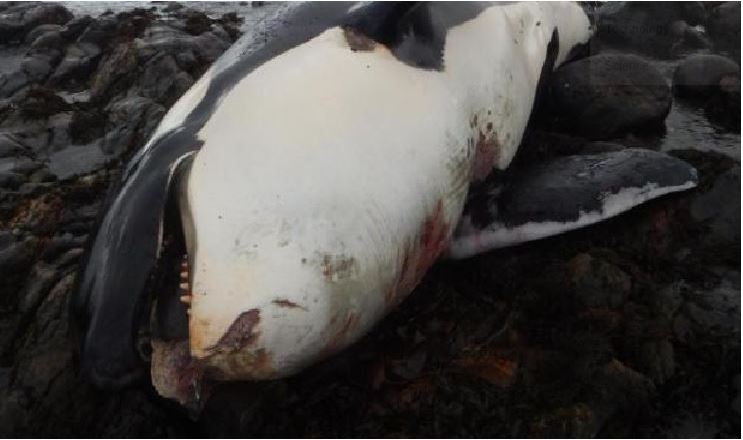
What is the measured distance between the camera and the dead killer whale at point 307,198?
2859 mm

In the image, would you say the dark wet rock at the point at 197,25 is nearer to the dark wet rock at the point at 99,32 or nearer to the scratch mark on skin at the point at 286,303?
the dark wet rock at the point at 99,32

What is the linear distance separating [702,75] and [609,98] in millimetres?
1704

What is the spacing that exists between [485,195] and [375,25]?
4.36 feet

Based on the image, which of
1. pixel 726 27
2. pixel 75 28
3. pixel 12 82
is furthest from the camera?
pixel 75 28

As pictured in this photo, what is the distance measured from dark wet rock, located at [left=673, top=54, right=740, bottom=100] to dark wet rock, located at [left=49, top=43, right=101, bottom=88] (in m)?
7.32

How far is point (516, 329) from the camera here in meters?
3.83

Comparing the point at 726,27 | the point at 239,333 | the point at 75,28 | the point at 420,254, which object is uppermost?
the point at 239,333

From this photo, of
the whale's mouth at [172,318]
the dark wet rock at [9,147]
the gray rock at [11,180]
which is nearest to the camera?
the whale's mouth at [172,318]

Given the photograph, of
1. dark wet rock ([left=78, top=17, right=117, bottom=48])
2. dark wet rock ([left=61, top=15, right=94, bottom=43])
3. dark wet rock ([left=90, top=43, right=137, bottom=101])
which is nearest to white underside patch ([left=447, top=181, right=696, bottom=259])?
dark wet rock ([left=90, top=43, right=137, bottom=101])

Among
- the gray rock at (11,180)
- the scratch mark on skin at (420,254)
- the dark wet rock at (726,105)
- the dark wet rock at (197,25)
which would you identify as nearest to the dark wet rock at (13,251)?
the gray rock at (11,180)

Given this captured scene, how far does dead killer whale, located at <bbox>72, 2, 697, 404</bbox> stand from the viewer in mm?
2859

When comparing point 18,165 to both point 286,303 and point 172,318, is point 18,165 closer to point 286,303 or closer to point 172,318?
point 172,318

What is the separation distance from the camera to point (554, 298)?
156 inches

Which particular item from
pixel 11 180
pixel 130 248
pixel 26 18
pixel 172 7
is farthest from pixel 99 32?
pixel 130 248
